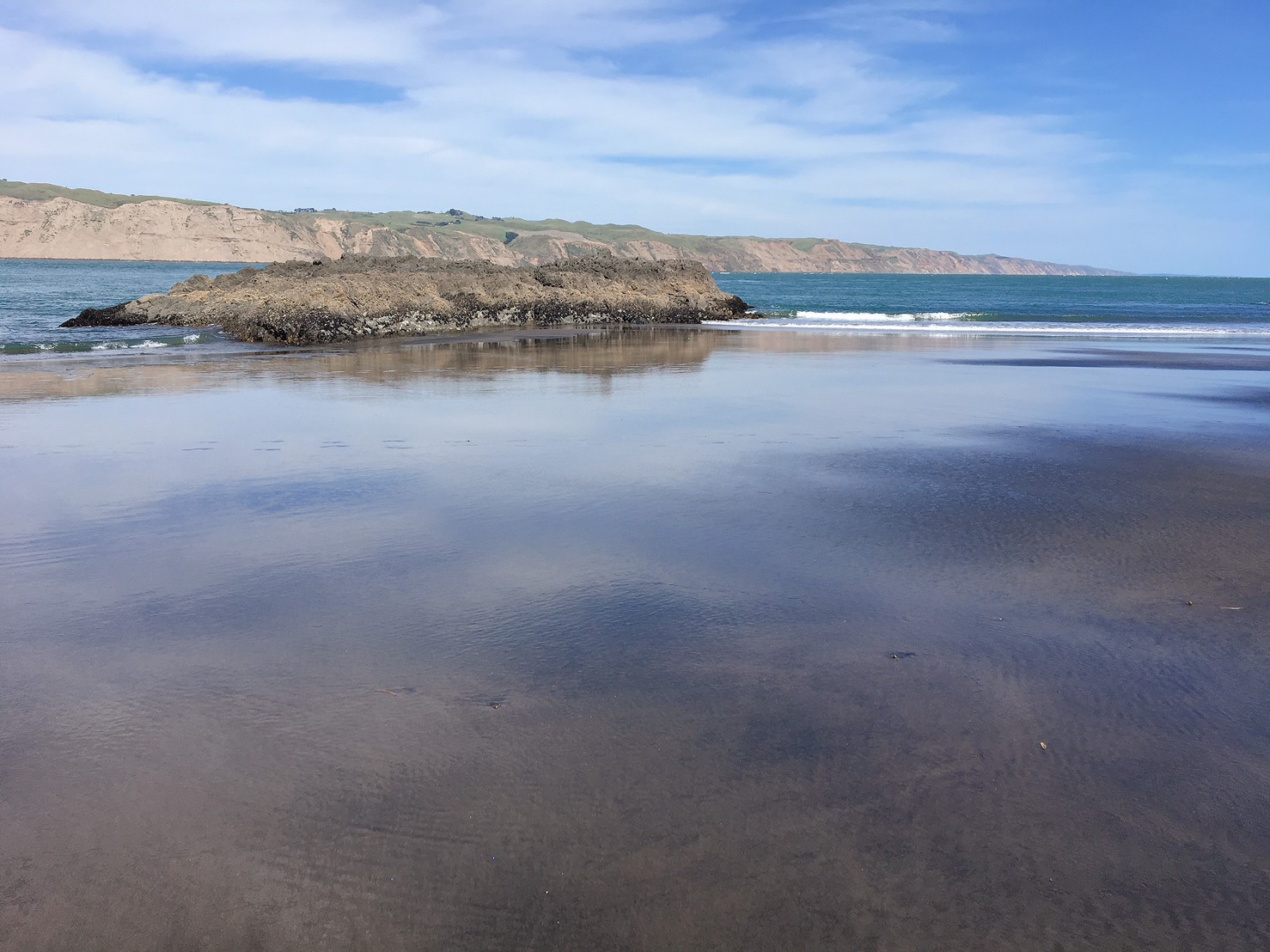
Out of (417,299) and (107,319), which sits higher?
(417,299)

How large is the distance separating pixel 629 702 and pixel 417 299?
89.9 ft

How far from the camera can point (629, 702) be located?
398 cm

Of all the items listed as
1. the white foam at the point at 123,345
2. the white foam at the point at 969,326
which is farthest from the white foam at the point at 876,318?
the white foam at the point at 123,345

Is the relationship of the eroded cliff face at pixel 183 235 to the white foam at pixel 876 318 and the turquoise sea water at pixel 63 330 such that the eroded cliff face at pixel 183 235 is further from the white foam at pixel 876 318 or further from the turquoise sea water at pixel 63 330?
the white foam at pixel 876 318

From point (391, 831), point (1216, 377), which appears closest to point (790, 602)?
point (391, 831)

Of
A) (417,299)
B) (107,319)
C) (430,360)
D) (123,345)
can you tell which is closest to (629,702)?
(430,360)

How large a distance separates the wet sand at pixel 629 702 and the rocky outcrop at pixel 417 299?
1777cm

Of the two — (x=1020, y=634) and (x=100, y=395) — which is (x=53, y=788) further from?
(x=100, y=395)

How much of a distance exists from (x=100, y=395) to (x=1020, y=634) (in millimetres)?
13473

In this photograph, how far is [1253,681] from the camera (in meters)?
4.28

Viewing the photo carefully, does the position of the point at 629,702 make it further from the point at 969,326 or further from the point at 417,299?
the point at 969,326

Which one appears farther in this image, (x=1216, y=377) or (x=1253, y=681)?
(x=1216, y=377)

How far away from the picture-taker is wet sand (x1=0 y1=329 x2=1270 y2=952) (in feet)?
9.16

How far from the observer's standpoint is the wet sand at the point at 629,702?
2.79 meters
